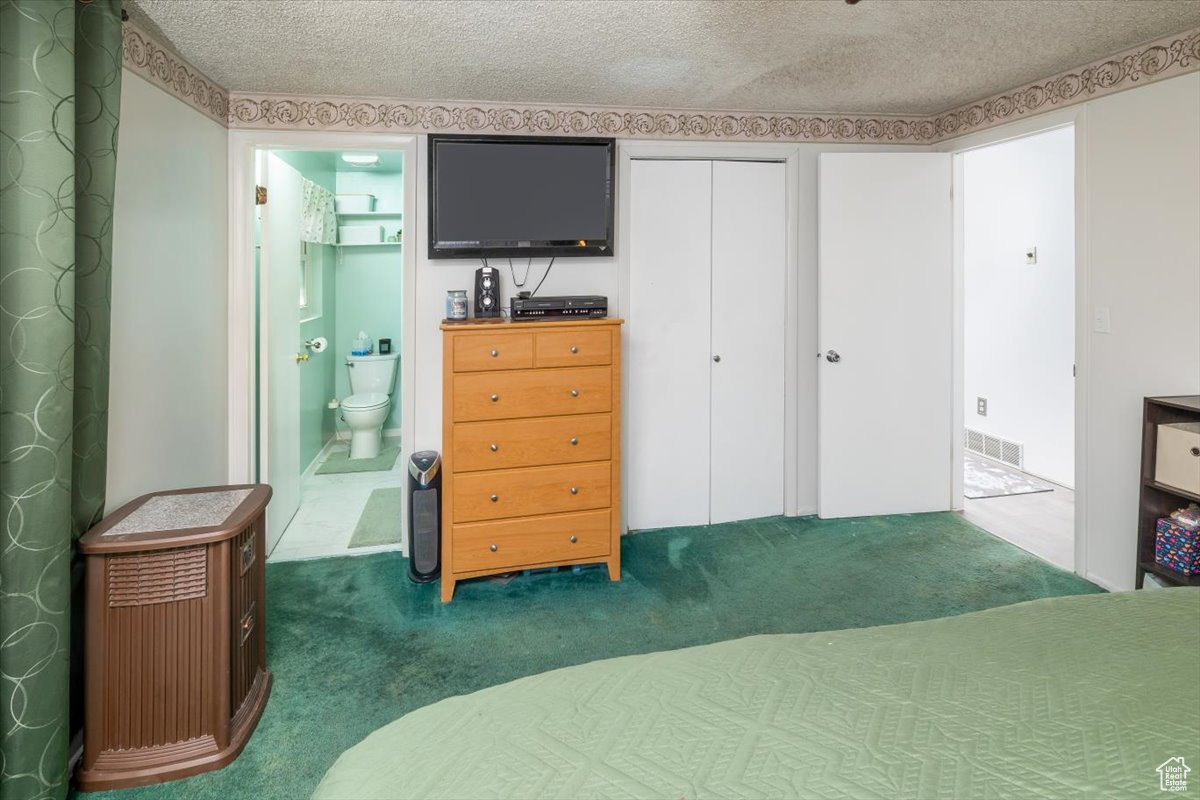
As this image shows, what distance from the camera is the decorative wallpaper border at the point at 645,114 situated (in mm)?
2523

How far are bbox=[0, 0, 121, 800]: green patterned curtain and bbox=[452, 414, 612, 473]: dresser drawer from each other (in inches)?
53.7

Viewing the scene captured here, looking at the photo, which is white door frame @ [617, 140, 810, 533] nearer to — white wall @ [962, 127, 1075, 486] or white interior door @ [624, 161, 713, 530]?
white interior door @ [624, 161, 713, 530]

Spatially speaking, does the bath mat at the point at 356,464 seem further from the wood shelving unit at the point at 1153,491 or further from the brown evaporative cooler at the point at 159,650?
the wood shelving unit at the point at 1153,491

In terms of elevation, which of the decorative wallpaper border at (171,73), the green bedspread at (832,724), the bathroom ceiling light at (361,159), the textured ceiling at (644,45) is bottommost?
the green bedspread at (832,724)

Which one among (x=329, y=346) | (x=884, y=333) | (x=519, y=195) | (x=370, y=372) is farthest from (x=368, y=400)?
(x=884, y=333)

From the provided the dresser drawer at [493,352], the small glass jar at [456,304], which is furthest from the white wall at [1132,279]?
the small glass jar at [456,304]

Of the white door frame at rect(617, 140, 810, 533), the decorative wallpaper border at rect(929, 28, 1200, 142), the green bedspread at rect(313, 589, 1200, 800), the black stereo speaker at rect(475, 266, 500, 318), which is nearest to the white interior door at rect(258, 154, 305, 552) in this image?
the black stereo speaker at rect(475, 266, 500, 318)

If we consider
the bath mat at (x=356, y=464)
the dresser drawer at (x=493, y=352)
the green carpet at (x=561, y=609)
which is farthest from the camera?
the bath mat at (x=356, y=464)

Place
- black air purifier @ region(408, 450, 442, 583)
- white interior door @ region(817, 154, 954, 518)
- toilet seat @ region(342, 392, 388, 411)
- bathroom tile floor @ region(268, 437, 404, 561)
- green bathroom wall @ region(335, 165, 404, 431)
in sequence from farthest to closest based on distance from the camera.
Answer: green bathroom wall @ region(335, 165, 404, 431), toilet seat @ region(342, 392, 388, 411), white interior door @ region(817, 154, 954, 518), bathroom tile floor @ region(268, 437, 404, 561), black air purifier @ region(408, 450, 442, 583)

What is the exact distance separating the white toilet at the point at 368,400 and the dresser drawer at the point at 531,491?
8.40 ft

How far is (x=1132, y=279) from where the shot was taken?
2705 millimetres

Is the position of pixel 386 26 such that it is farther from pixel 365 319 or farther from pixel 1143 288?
pixel 365 319

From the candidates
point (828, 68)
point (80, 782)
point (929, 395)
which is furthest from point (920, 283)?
point (80, 782)

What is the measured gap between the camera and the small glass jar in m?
3.10
